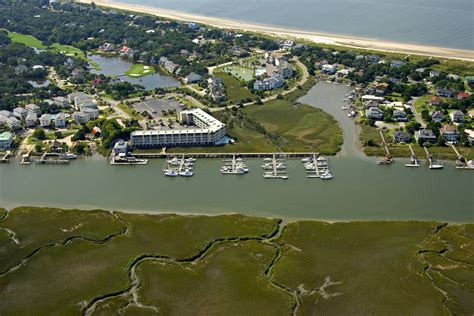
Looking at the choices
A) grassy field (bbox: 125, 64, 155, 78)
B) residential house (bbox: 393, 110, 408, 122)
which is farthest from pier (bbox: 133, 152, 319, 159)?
grassy field (bbox: 125, 64, 155, 78)

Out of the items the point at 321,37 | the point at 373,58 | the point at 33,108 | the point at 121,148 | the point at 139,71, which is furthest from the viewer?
the point at 321,37

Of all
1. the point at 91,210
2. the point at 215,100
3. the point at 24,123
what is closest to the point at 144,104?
the point at 215,100

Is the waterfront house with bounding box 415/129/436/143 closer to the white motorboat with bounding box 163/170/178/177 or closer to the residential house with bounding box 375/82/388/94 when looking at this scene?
the residential house with bounding box 375/82/388/94

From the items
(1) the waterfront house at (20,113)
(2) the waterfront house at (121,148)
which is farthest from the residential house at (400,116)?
(1) the waterfront house at (20,113)

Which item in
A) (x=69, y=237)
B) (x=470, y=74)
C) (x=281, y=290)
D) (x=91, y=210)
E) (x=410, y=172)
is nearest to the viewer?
(x=281, y=290)

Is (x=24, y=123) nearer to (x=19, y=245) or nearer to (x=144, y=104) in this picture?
(x=144, y=104)

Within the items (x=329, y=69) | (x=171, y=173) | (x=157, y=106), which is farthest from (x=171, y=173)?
(x=329, y=69)

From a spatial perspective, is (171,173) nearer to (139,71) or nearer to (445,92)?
(139,71)
